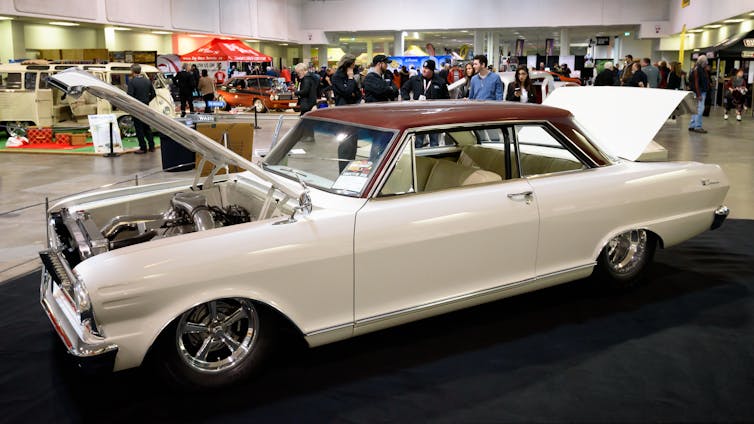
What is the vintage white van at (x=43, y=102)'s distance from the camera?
14062 millimetres

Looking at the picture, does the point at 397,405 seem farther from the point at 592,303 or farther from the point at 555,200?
the point at 592,303

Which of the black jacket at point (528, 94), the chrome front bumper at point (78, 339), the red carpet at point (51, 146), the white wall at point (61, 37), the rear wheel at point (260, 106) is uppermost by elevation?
the white wall at point (61, 37)

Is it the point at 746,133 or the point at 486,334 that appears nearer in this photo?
the point at 486,334

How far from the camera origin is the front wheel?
3.07 m

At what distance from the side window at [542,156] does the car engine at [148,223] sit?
199cm

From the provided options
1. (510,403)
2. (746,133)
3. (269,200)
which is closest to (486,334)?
(510,403)

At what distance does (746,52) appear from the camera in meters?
19.8

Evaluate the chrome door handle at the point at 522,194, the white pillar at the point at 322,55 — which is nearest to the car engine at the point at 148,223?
the chrome door handle at the point at 522,194

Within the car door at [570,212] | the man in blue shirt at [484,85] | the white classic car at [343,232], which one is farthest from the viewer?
the man in blue shirt at [484,85]

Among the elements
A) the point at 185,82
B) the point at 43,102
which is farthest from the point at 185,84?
the point at 43,102

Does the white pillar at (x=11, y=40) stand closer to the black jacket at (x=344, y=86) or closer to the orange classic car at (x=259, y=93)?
the orange classic car at (x=259, y=93)

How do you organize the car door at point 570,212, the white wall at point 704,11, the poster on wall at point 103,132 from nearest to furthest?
the car door at point 570,212
the poster on wall at point 103,132
the white wall at point 704,11

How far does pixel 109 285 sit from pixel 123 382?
85cm

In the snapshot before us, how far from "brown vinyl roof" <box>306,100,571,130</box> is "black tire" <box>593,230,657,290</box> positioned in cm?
107
